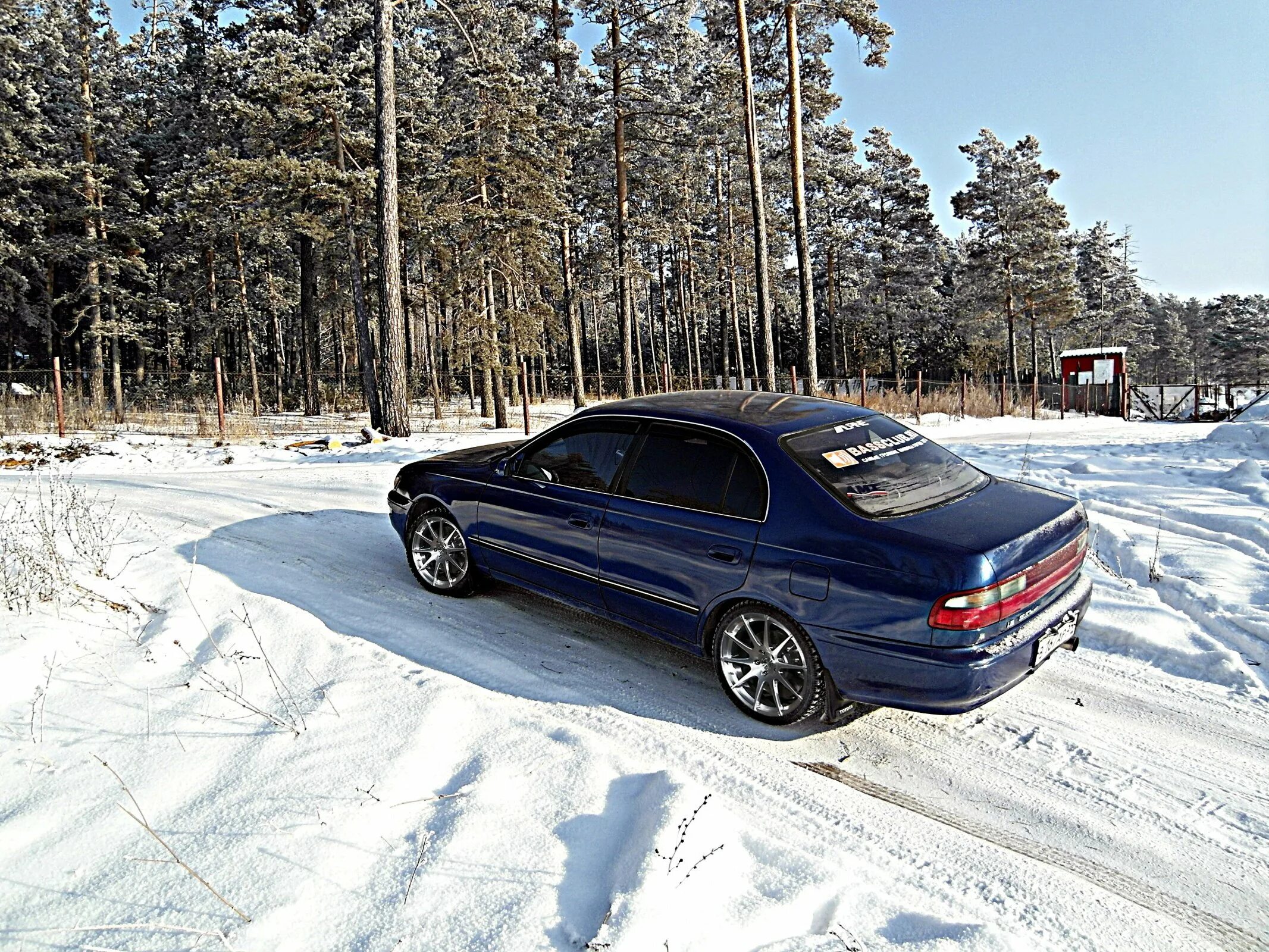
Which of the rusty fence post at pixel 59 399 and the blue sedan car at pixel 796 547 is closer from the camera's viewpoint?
the blue sedan car at pixel 796 547

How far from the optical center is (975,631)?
10.3ft

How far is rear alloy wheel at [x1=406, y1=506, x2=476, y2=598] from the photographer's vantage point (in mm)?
5207

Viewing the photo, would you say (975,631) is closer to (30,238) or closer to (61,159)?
(61,159)

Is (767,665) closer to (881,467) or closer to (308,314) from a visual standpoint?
(881,467)

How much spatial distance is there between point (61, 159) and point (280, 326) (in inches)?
1031

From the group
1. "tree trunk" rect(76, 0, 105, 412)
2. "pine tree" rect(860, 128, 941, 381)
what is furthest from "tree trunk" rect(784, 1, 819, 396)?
"pine tree" rect(860, 128, 941, 381)

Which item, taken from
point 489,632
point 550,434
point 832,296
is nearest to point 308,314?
point 550,434

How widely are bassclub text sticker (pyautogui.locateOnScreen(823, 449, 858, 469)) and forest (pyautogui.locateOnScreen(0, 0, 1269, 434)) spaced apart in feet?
43.9

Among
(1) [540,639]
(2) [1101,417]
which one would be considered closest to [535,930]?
(1) [540,639]

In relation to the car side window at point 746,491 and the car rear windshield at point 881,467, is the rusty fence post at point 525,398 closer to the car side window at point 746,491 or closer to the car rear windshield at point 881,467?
the car rear windshield at point 881,467

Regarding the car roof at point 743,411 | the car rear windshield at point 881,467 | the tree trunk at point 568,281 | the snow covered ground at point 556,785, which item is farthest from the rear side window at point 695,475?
the tree trunk at point 568,281

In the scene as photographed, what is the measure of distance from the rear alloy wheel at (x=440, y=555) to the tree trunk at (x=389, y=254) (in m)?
10.9

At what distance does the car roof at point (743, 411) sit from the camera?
406cm

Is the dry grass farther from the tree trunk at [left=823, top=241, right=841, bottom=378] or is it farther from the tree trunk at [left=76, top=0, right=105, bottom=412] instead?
the tree trunk at [left=76, top=0, right=105, bottom=412]
